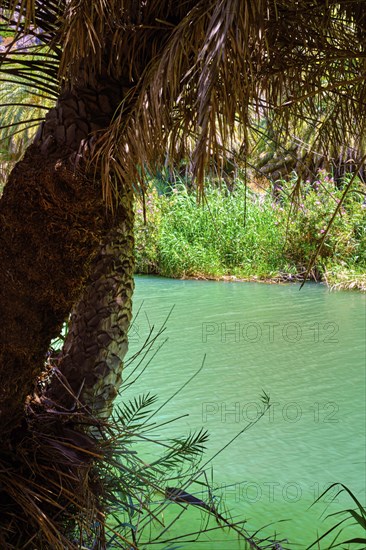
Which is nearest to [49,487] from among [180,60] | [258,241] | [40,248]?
[40,248]

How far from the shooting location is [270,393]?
5234 mm

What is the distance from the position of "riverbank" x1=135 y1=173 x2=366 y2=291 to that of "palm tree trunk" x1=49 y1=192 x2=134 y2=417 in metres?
7.16

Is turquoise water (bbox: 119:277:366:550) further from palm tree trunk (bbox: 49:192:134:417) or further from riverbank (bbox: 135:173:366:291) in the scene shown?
riverbank (bbox: 135:173:366:291)

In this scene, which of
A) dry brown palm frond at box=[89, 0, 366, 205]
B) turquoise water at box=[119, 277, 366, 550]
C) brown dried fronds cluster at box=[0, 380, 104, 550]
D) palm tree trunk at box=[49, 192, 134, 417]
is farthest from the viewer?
turquoise water at box=[119, 277, 366, 550]

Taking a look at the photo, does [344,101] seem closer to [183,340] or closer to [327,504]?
[327,504]

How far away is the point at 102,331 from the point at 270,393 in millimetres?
2404

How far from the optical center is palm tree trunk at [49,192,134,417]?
10.0 ft

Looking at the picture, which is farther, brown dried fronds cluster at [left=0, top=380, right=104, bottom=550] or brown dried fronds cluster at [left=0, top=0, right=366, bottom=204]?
brown dried fronds cluster at [left=0, top=380, right=104, bottom=550]

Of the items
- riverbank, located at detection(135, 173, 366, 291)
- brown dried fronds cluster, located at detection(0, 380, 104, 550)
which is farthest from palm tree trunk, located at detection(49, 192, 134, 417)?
riverbank, located at detection(135, 173, 366, 291)

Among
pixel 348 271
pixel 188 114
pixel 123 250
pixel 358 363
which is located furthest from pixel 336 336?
pixel 188 114

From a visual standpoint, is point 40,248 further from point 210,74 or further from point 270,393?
point 270,393

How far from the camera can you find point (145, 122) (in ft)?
7.14

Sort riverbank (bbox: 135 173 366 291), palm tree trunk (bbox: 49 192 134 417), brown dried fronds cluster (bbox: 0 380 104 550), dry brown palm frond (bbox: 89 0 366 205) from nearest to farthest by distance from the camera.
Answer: dry brown palm frond (bbox: 89 0 366 205) → brown dried fronds cluster (bbox: 0 380 104 550) → palm tree trunk (bbox: 49 192 134 417) → riverbank (bbox: 135 173 366 291)

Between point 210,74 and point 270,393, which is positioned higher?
point 210,74
